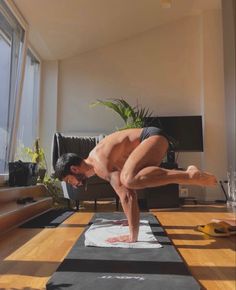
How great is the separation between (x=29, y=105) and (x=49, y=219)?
2.08 meters

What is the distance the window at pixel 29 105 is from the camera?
14.0ft

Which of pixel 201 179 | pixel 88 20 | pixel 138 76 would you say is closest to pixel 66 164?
pixel 201 179

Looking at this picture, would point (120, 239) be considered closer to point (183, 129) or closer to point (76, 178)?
point (76, 178)

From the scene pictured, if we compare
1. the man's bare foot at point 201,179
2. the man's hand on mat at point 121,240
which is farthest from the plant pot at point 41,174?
the man's bare foot at point 201,179

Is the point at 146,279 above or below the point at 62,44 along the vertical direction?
below

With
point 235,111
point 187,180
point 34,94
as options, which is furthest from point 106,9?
point 187,180

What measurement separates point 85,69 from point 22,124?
4.34ft

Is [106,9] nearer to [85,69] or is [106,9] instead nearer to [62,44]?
[62,44]

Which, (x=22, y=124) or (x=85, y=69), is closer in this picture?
(x=22, y=124)

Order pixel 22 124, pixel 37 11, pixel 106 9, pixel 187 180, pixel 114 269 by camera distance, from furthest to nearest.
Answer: pixel 22 124 < pixel 106 9 < pixel 37 11 < pixel 187 180 < pixel 114 269

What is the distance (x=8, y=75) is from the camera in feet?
11.6

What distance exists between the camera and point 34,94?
476 cm

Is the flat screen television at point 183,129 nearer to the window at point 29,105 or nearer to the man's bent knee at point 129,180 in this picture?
the window at point 29,105

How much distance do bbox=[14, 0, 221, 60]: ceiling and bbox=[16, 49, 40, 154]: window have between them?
216 millimetres
